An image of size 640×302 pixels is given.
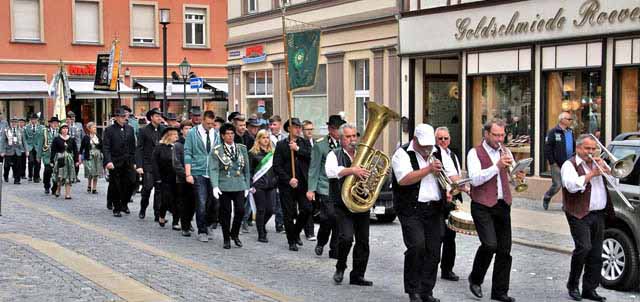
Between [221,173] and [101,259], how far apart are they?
2222 millimetres

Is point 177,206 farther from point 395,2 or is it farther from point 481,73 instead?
point 395,2

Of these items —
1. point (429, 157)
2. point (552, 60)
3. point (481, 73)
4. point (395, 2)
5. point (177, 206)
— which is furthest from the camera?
point (395, 2)

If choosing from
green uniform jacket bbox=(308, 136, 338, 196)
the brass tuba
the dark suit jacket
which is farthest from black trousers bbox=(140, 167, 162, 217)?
the brass tuba

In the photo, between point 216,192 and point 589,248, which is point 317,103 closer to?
point 216,192

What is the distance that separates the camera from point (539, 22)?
18.8 m

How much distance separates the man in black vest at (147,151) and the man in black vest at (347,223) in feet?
21.5

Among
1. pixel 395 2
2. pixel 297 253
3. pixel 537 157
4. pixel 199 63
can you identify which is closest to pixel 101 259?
pixel 297 253

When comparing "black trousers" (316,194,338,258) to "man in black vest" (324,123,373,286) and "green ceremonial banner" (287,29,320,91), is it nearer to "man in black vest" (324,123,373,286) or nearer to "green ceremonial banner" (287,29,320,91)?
"man in black vest" (324,123,373,286)

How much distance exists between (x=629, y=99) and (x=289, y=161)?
25.3 ft

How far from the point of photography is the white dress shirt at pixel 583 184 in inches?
347

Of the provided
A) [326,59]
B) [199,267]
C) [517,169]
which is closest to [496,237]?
[517,169]

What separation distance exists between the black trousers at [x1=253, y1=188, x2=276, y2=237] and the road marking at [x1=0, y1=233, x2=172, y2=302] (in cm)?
281

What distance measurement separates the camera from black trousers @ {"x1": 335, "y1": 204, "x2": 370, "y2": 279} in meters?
9.62

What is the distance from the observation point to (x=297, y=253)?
39.5 feet
